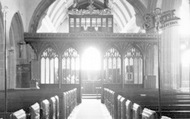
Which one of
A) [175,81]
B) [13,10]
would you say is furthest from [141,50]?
[13,10]

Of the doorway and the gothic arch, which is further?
the doorway

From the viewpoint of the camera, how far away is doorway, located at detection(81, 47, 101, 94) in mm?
20234

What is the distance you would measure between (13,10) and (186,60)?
32.3 ft

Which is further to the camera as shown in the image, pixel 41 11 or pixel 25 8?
pixel 41 11

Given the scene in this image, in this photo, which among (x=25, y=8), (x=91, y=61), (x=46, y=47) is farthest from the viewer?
(x=91, y=61)

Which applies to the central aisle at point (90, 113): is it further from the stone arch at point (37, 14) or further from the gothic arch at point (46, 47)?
the stone arch at point (37, 14)

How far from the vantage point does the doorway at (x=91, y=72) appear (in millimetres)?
20234

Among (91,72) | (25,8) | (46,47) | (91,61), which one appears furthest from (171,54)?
(91,61)

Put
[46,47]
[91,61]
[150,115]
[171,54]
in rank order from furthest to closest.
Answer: [91,61]
[46,47]
[171,54]
[150,115]

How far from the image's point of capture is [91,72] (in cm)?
2348

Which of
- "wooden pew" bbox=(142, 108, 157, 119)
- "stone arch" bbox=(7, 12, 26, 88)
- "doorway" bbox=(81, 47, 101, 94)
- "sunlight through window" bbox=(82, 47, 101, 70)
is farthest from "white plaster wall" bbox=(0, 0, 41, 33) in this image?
"wooden pew" bbox=(142, 108, 157, 119)

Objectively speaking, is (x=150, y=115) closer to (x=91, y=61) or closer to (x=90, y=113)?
(x=90, y=113)

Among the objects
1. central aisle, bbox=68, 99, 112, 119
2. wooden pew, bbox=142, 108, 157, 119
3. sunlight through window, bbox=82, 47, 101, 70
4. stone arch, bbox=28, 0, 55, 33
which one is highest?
stone arch, bbox=28, 0, 55, 33

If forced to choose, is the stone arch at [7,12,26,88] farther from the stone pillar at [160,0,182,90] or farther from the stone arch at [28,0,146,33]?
the stone pillar at [160,0,182,90]
